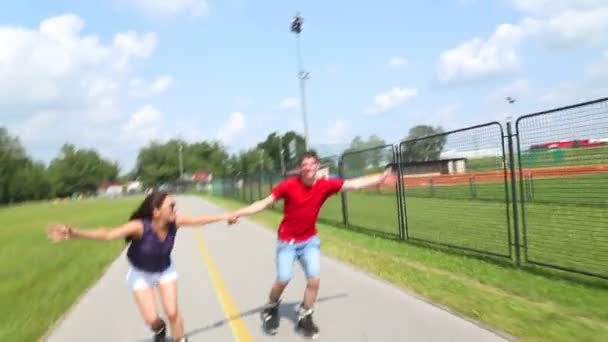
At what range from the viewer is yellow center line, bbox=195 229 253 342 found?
23.5 feet

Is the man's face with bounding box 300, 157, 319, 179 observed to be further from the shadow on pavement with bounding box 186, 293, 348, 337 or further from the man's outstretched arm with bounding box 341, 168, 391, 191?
the shadow on pavement with bounding box 186, 293, 348, 337

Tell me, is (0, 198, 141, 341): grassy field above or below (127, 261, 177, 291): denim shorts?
below

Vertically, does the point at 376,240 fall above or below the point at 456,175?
below

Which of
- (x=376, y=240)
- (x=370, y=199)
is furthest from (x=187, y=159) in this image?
(x=376, y=240)

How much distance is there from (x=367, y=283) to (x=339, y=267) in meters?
1.81

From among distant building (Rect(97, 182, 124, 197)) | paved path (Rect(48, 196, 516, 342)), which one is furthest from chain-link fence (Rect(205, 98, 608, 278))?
distant building (Rect(97, 182, 124, 197))

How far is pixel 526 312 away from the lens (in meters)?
7.12

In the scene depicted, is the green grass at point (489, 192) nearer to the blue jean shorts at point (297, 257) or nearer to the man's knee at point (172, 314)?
the blue jean shorts at point (297, 257)

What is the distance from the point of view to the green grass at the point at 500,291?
257 inches

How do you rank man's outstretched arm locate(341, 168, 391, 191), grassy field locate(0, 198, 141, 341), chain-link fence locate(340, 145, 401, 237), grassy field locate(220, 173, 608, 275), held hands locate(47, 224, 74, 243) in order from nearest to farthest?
held hands locate(47, 224, 74, 243)
man's outstretched arm locate(341, 168, 391, 191)
grassy field locate(0, 198, 141, 341)
grassy field locate(220, 173, 608, 275)
chain-link fence locate(340, 145, 401, 237)

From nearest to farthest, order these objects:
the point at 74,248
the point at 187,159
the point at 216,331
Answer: the point at 216,331 → the point at 74,248 → the point at 187,159

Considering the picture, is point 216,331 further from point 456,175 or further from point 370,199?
point 370,199

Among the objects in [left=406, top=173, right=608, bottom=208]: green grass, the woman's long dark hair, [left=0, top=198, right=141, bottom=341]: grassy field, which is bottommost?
[left=0, top=198, right=141, bottom=341]: grassy field

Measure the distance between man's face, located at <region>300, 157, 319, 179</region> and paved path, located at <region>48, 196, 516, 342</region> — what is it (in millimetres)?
1634
